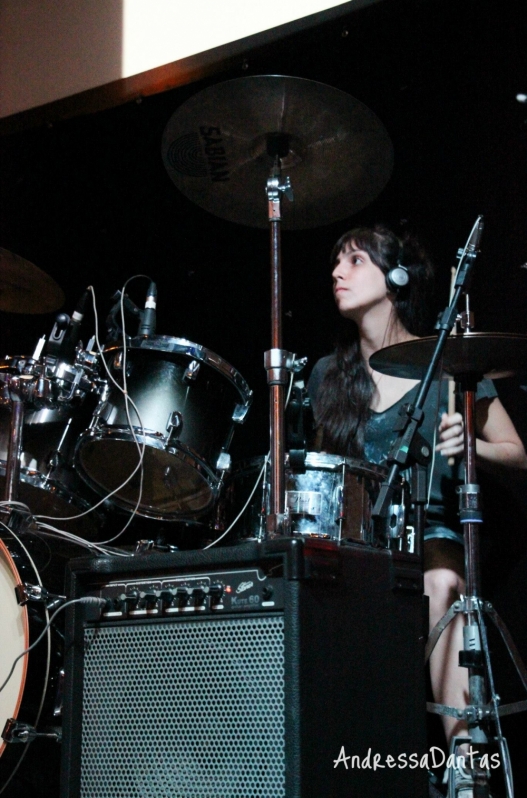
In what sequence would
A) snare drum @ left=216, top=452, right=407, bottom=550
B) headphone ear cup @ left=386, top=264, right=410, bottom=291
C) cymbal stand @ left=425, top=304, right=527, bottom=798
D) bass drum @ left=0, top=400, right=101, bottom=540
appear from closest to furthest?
cymbal stand @ left=425, top=304, right=527, bottom=798 → snare drum @ left=216, top=452, right=407, bottom=550 → headphone ear cup @ left=386, top=264, right=410, bottom=291 → bass drum @ left=0, top=400, right=101, bottom=540

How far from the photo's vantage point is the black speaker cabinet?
1423 millimetres

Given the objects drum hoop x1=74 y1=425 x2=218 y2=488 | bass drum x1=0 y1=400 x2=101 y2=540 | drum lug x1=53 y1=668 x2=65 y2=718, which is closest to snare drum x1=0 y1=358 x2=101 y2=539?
bass drum x1=0 y1=400 x2=101 y2=540

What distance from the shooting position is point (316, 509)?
2.15 m

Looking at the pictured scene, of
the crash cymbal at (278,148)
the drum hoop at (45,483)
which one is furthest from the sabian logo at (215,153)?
the drum hoop at (45,483)

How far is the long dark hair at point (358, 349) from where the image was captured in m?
2.84

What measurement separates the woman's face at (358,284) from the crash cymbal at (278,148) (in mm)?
303

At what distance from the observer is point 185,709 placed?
1.53m

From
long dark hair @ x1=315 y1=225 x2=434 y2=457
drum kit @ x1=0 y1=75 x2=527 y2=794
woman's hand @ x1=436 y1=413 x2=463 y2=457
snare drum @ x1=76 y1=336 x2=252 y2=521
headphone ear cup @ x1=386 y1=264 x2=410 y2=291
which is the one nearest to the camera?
drum kit @ x1=0 y1=75 x2=527 y2=794

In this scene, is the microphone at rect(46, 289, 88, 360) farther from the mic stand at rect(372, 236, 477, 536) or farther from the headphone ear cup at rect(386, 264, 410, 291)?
the mic stand at rect(372, 236, 477, 536)

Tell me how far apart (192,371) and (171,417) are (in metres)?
0.15

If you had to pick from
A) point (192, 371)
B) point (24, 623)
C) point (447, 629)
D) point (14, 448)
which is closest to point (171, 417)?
point (192, 371)

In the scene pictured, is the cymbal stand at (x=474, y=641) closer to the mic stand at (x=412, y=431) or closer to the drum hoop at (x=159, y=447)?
the mic stand at (x=412, y=431)

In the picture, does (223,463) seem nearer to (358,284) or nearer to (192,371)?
(192,371)

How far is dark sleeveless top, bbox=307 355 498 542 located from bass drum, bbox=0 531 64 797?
1024 millimetres
